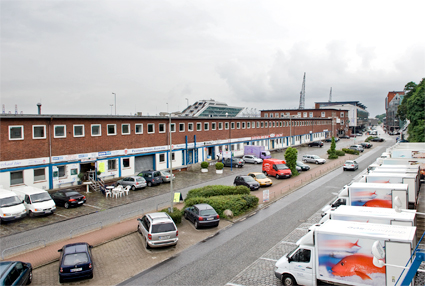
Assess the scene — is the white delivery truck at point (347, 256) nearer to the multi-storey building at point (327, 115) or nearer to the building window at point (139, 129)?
the building window at point (139, 129)

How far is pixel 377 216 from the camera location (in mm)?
13195

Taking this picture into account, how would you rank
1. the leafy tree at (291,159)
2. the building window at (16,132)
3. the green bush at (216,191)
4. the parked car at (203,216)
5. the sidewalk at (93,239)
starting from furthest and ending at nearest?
the leafy tree at (291,159), the building window at (16,132), the green bush at (216,191), the parked car at (203,216), the sidewalk at (93,239)

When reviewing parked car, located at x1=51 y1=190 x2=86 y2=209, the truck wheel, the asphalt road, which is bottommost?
the asphalt road

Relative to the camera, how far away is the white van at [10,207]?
67.6 feet

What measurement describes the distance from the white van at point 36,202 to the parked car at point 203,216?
33.2ft

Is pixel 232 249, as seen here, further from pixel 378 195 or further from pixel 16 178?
pixel 16 178

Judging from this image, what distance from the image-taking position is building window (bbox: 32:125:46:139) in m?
29.2

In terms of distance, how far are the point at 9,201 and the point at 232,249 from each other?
15.6 metres

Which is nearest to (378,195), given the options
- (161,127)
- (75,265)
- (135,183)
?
(75,265)

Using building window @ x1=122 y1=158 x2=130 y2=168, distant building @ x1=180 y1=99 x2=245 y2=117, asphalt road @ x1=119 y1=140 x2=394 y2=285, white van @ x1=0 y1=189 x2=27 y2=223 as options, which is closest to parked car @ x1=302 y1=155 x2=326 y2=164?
asphalt road @ x1=119 y1=140 x2=394 y2=285

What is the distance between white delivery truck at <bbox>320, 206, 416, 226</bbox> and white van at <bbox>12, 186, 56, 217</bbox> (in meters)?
18.6

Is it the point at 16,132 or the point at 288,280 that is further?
the point at 16,132

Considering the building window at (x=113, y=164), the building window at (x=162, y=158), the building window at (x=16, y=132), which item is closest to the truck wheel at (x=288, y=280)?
the building window at (x=16, y=132)

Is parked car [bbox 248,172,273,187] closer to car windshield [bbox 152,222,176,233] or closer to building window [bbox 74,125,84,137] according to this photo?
car windshield [bbox 152,222,176,233]
